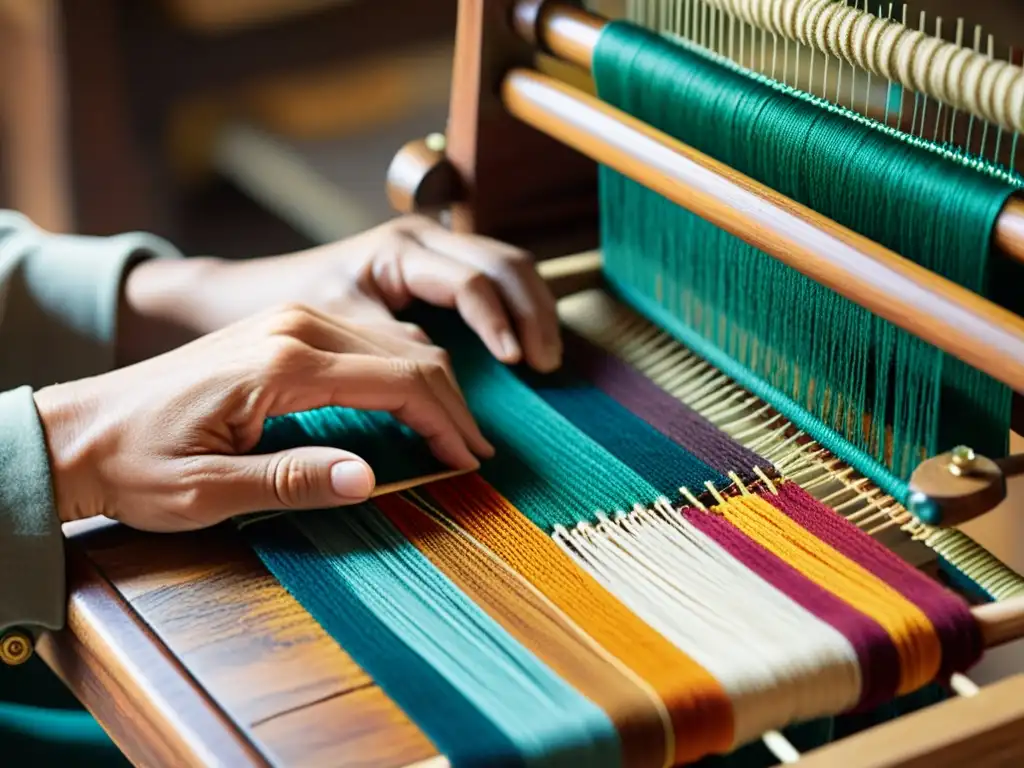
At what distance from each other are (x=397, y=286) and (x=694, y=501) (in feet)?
1.17

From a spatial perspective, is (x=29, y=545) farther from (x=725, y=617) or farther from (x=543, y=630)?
(x=725, y=617)

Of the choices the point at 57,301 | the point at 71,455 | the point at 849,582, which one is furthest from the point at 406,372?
the point at 57,301

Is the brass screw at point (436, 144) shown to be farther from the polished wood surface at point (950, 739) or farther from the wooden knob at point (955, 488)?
the polished wood surface at point (950, 739)

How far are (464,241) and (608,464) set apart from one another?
285 millimetres

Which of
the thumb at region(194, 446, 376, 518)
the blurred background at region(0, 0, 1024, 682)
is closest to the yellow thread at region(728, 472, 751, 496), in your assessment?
the thumb at region(194, 446, 376, 518)

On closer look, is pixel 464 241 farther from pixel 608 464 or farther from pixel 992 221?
pixel 992 221

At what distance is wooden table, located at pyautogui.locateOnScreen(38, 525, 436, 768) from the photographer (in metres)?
0.76

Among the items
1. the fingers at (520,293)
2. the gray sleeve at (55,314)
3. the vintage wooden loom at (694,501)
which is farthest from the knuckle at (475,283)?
the gray sleeve at (55,314)

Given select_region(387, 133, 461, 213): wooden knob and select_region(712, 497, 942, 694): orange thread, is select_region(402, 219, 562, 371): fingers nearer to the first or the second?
select_region(387, 133, 461, 213): wooden knob

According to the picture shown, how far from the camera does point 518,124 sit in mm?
1292

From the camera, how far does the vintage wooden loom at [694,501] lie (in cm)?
76

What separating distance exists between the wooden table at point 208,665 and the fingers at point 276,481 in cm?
3

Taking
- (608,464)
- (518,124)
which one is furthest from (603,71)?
(608,464)

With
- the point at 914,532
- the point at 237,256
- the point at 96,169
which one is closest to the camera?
the point at 914,532
